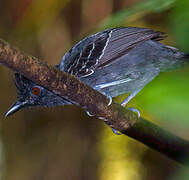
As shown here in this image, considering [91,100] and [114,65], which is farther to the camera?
[114,65]

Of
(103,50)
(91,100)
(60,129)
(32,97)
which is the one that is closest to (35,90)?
(32,97)

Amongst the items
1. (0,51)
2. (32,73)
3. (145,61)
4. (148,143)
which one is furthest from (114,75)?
(0,51)

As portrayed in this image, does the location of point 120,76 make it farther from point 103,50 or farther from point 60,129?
point 60,129

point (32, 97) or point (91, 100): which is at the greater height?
point (91, 100)

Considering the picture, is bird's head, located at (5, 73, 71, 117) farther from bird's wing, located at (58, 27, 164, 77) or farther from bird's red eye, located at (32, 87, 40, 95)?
bird's wing, located at (58, 27, 164, 77)

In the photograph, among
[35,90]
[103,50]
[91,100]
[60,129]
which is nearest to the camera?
[91,100]

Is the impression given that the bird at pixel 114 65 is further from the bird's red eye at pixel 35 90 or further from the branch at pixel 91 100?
the branch at pixel 91 100

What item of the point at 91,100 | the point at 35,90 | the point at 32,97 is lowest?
the point at 32,97

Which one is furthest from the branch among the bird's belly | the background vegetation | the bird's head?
the background vegetation
